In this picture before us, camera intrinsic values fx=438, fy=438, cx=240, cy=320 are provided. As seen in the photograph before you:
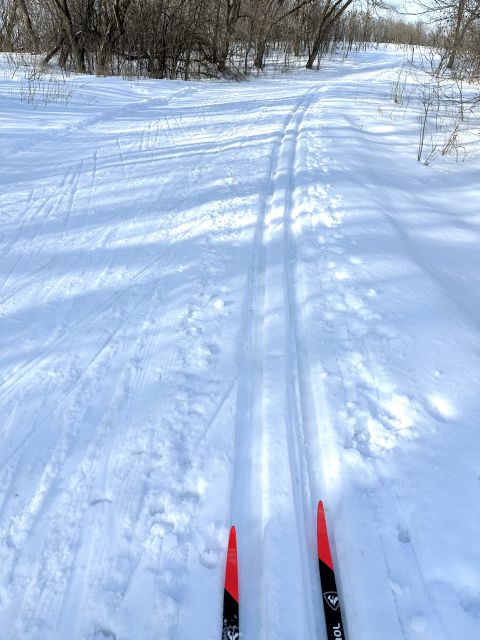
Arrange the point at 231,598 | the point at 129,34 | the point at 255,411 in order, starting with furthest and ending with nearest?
the point at 129,34 < the point at 255,411 < the point at 231,598

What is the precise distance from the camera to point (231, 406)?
8.83 ft

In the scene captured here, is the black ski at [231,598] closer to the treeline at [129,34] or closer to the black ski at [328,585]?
the black ski at [328,585]

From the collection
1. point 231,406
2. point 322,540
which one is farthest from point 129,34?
point 322,540

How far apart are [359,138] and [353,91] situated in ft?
24.4

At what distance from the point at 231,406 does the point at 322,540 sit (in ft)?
3.08

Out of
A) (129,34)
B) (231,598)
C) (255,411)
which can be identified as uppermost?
(129,34)

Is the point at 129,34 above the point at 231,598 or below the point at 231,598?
above

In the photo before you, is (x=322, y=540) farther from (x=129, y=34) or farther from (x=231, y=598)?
(x=129, y=34)

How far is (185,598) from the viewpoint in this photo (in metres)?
1.81

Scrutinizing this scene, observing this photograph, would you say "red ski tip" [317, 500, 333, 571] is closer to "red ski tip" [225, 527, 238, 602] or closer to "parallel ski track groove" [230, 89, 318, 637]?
"parallel ski track groove" [230, 89, 318, 637]

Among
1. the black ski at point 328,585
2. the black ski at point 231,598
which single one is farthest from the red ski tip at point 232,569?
the black ski at point 328,585

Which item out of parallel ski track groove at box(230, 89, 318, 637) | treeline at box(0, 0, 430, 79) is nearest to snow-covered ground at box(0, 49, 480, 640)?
parallel ski track groove at box(230, 89, 318, 637)

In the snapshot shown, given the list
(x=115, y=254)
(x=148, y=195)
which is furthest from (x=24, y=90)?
(x=115, y=254)

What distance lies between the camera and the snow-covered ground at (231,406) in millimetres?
1829
